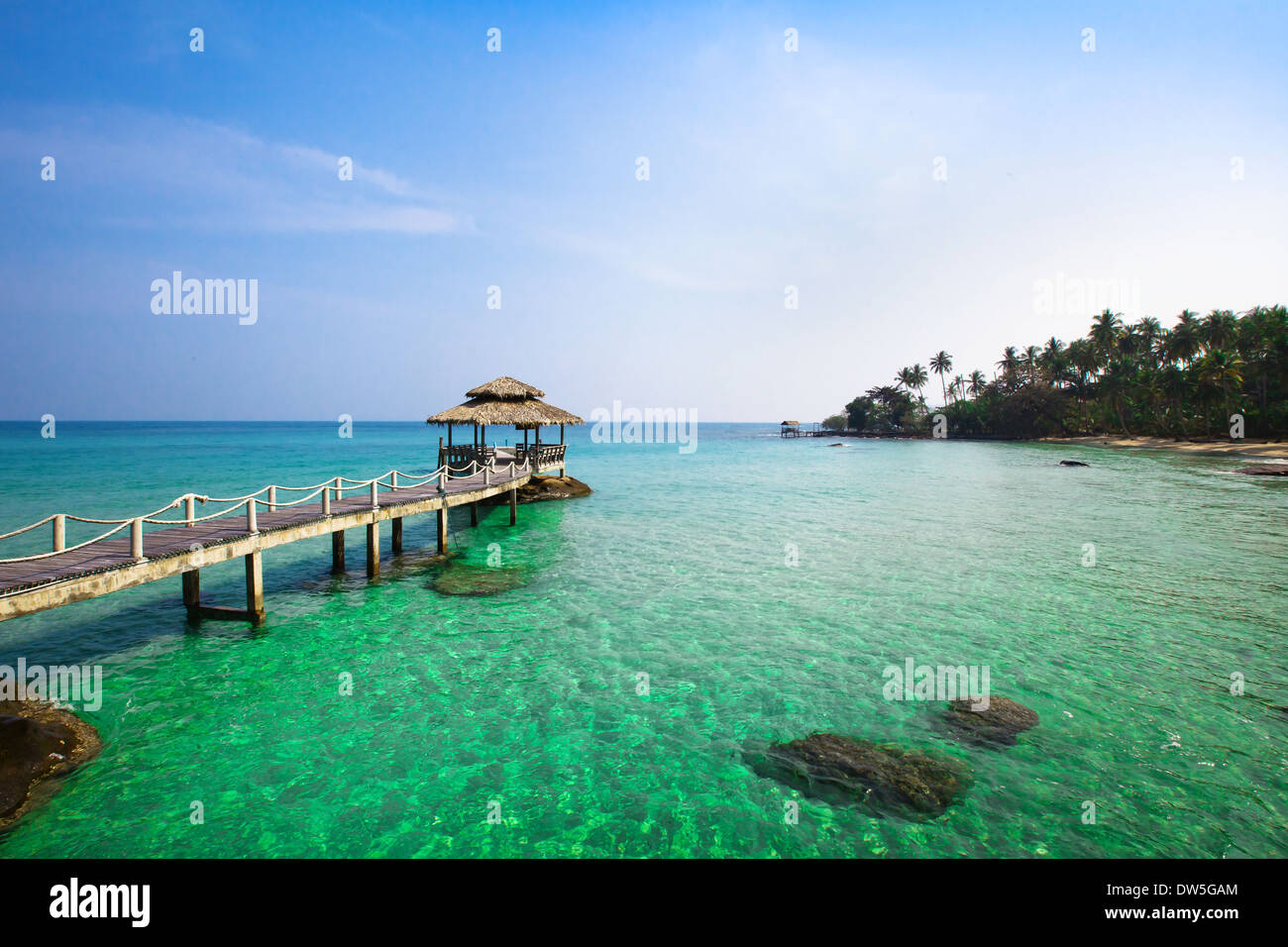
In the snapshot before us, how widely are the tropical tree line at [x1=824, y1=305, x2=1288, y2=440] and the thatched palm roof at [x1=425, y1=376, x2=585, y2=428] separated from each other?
65958 millimetres

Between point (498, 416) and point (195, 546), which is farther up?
point (498, 416)

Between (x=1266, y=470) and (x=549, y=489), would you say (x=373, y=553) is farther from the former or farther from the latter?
(x=1266, y=470)

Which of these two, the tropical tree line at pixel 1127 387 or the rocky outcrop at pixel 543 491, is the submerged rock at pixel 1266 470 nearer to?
the tropical tree line at pixel 1127 387

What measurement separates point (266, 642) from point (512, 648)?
4.87 metres

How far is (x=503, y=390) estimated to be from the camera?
92.9ft

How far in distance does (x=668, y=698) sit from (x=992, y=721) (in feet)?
15.3

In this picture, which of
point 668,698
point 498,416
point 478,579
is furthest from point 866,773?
point 498,416

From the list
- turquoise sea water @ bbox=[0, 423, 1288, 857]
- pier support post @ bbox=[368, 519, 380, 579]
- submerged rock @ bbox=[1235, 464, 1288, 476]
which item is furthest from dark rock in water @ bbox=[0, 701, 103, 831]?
submerged rock @ bbox=[1235, 464, 1288, 476]

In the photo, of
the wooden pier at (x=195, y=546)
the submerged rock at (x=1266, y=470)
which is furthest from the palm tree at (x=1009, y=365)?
the wooden pier at (x=195, y=546)

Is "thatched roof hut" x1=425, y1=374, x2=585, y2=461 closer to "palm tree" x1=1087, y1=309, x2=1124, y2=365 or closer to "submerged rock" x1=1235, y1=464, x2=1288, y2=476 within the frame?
"submerged rock" x1=1235, y1=464, x2=1288, y2=476

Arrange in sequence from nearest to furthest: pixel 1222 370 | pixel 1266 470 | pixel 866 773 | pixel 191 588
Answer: pixel 866 773, pixel 191 588, pixel 1266 470, pixel 1222 370

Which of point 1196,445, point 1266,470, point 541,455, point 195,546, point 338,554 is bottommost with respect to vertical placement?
point 338,554

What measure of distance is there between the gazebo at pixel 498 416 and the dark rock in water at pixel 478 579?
30.6 feet

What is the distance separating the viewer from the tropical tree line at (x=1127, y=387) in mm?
60031
